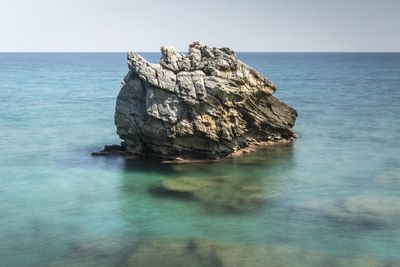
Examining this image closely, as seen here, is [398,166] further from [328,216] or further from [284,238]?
[284,238]

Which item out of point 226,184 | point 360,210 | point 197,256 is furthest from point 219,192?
point 197,256

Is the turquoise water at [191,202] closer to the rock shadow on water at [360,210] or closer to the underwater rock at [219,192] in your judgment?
the rock shadow on water at [360,210]

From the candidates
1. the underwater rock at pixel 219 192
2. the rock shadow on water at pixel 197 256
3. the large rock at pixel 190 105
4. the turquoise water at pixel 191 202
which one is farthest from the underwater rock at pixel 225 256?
the large rock at pixel 190 105

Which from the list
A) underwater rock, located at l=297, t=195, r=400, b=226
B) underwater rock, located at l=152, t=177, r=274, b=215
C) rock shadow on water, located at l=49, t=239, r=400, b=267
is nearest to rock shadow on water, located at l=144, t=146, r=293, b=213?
underwater rock, located at l=152, t=177, r=274, b=215

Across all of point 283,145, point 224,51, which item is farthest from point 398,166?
point 224,51

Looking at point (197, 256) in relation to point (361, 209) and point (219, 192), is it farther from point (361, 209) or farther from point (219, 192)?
point (361, 209)

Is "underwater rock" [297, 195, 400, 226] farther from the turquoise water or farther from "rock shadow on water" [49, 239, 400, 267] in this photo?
"rock shadow on water" [49, 239, 400, 267]

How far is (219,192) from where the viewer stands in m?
40.7

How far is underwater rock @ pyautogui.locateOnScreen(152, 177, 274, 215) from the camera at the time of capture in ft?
125

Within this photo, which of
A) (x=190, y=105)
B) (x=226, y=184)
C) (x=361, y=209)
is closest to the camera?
(x=361, y=209)

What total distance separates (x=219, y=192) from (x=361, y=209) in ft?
35.1

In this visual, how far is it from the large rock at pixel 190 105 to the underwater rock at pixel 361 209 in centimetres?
1397

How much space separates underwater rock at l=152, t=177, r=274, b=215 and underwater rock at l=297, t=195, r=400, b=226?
3.82 m

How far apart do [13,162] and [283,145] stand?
27758mm
